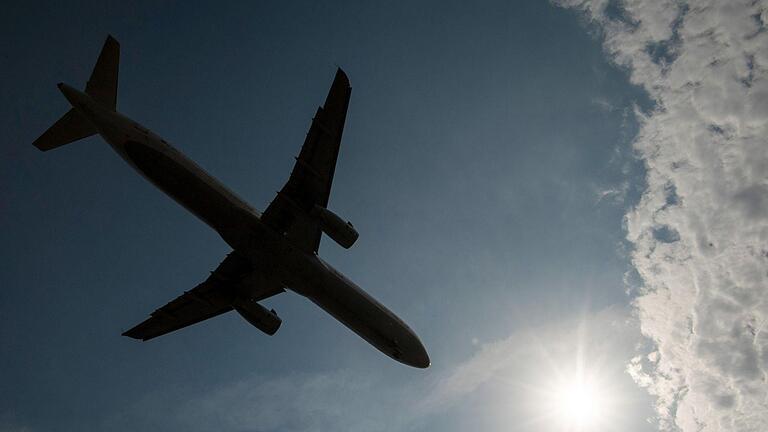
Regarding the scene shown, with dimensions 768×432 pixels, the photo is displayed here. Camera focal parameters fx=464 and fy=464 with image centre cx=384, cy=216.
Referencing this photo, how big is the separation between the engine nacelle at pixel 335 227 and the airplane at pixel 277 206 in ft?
0.16

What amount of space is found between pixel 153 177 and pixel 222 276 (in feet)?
25.2

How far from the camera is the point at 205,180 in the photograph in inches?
844

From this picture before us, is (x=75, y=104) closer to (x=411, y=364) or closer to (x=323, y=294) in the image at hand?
(x=323, y=294)

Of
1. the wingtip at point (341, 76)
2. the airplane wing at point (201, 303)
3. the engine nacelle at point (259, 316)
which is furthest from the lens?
the engine nacelle at point (259, 316)

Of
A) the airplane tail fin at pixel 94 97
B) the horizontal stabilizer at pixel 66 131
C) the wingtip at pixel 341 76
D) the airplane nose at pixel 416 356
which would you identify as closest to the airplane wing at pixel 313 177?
the wingtip at pixel 341 76

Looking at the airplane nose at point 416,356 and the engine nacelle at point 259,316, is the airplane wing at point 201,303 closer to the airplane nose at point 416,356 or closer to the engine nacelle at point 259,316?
the engine nacelle at point 259,316

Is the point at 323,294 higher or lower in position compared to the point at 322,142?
lower

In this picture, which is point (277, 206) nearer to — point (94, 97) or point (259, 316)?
point (259, 316)

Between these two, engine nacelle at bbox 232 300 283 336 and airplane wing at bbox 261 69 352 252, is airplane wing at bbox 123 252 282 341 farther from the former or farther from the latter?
airplane wing at bbox 261 69 352 252

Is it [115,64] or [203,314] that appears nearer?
[115,64]

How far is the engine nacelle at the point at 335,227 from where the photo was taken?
73.7 feet

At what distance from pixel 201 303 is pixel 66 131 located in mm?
11614

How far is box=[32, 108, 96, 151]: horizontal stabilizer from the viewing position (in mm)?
23487

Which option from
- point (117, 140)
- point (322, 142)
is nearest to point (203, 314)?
point (117, 140)
